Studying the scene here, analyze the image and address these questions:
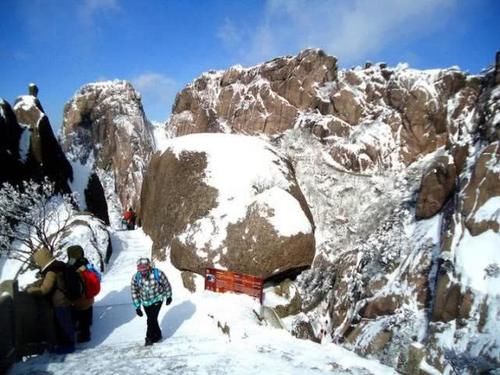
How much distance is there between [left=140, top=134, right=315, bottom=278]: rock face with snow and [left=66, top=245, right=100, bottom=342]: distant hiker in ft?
25.8

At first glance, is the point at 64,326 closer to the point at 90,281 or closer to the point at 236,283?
the point at 90,281

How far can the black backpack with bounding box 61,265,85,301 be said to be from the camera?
7.02 m

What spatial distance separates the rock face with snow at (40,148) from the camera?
77.9 feet

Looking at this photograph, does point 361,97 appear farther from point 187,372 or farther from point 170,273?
point 187,372

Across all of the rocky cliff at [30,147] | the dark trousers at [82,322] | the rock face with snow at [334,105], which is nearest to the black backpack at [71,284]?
the dark trousers at [82,322]

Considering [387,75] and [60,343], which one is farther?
[387,75]

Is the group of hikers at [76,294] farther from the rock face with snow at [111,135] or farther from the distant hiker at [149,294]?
the rock face with snow at [111,135]

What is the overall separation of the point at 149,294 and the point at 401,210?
60.6ft

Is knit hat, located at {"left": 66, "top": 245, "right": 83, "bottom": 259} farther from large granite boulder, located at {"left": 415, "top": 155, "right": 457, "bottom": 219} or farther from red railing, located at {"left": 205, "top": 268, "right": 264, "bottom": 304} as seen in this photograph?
large granite boulder, located at {"left": 415, "top": 155, "right": 457, "bottom": 219}

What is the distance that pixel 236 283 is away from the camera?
13.4 m

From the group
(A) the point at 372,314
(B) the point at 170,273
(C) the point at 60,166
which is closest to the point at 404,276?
(A) the point at 372,314

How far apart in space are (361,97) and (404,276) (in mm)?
44705

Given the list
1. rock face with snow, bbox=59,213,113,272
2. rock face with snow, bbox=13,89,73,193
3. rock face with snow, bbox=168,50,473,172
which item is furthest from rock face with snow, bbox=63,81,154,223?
rock face with snow, bbox=59,213,113,272

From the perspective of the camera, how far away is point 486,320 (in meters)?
11.3
